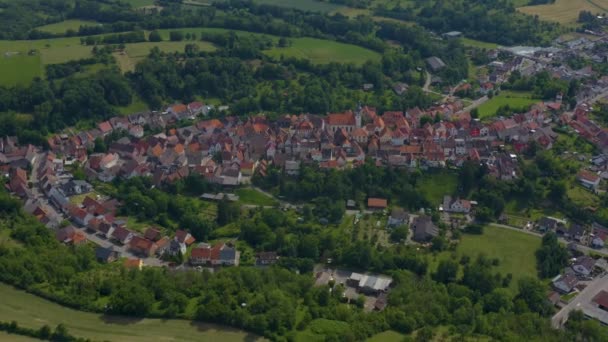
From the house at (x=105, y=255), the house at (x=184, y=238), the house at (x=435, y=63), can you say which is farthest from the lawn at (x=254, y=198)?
the house at (x=435, y=63)

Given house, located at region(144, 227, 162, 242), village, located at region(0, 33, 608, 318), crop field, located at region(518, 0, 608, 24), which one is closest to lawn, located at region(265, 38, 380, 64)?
village, located at region(0, 33, 608, 318)

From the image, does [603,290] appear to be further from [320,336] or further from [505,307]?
[320,336]

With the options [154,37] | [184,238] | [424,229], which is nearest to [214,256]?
[184,238]

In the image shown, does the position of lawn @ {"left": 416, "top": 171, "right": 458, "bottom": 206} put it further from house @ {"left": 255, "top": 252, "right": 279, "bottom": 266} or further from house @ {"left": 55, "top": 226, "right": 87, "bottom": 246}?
house @ {"left": 55, "top": 226, "right": 87, "bottom": 246}

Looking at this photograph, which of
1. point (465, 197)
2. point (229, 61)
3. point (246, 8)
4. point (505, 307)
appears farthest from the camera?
point (246, 8)

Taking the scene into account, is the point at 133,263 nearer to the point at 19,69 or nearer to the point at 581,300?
the point at 581,300

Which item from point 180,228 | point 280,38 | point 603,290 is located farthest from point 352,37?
point 603,290
